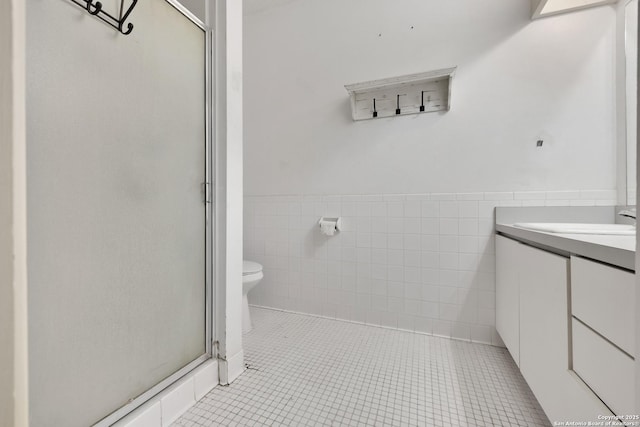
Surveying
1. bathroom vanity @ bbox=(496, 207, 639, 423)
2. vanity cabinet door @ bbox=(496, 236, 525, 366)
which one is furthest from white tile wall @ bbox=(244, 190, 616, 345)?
bathroom vanity @ bbox=(496, 207, 639, 423)

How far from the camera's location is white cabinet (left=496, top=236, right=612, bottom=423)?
73 cm

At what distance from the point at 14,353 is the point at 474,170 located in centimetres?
202

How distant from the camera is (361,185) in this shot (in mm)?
1916

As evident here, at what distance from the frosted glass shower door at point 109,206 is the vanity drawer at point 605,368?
1.31m

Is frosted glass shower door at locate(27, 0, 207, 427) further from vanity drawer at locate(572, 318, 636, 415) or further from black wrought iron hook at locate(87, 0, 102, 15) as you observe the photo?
vanity drawer at locate(572, 318, 636, 415)

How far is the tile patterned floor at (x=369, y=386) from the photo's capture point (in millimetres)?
1036

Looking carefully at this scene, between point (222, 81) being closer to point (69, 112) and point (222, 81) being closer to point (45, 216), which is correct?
point (69, 112)

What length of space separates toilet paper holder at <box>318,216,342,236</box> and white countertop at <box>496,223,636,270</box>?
3.47 ft

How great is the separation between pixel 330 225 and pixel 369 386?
0.99 metres

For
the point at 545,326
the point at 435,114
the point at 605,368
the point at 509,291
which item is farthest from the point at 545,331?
the point at 435,114

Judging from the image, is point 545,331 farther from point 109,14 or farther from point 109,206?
point 109,14

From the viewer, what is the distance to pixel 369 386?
1.22 meters

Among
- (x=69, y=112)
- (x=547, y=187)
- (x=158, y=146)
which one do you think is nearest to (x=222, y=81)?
(x=158, y=146)

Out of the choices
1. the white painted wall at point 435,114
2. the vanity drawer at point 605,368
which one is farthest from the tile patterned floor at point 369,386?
the white painted wall at point 435,114
